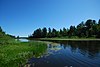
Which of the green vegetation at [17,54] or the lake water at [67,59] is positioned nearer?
the green vegetation at [17,54]

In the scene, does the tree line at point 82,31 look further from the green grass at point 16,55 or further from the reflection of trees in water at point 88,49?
the green grass at point 16,55

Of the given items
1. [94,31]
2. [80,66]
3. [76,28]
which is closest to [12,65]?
[80,66]

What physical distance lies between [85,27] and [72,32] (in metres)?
15.3

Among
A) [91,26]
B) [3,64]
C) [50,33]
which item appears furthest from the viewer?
[50,33]

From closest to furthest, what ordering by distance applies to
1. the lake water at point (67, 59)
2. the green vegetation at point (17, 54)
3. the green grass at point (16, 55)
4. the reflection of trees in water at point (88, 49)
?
1. the green grass at point (16, 55)
2. the green vegetation at point (17, 54)
3. the lake water at point (67, 59)
4. the reflection of trees in water at point (88, 49)

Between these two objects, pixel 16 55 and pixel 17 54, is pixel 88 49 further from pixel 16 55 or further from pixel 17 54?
pixel 16 55

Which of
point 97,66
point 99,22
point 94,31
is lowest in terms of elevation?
point 97,66

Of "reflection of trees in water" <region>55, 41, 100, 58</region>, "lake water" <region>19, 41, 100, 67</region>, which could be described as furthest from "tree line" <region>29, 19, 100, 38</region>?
"lake water" <region>19, 41, 100, 67</region>

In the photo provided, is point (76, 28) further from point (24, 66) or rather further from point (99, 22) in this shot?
point (24, 66)

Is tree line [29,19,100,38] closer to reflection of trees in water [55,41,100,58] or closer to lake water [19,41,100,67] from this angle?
reflection of trees in water [55,41,100,58]

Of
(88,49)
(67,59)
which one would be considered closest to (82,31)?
(88,49)

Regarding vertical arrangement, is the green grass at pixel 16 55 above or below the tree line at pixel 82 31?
below

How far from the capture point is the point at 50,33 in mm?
199625

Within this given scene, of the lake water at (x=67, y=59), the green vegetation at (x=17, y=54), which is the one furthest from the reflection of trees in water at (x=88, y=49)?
the green vegetation at (x=17, y=54)
